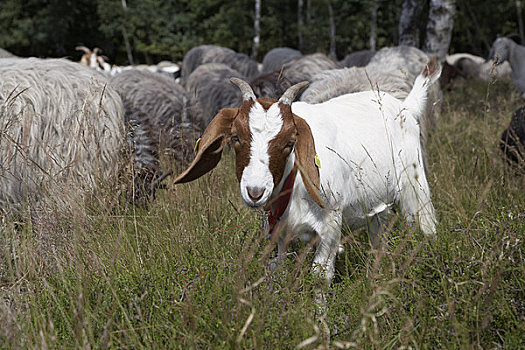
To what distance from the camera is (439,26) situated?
778 cm

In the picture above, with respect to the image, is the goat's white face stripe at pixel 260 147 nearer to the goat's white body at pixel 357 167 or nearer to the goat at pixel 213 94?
the goat's white body at pixel 357 167

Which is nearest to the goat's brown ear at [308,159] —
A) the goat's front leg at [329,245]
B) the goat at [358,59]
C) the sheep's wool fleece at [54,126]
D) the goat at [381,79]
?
the goat's front leg at [329,245]

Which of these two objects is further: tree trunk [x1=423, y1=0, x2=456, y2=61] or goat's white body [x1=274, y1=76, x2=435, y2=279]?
tree trunk [x1=423, y1=0, x2=456, y2=61]

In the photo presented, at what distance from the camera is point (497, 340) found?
1938 mm

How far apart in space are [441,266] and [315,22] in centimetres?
2562

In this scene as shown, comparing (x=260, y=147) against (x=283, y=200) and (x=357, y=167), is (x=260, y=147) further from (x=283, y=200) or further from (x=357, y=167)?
(x=357, y=167)

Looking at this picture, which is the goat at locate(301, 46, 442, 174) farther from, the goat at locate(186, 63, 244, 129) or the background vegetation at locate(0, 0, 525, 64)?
the background vegetation at locate(0, 0, 525, 64)

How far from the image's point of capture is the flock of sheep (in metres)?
3.28

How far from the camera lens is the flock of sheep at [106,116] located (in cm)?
328

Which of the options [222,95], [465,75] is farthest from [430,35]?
[465,75]

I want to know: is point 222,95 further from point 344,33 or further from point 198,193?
point 344,33

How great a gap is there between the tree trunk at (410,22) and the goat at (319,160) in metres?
5.76

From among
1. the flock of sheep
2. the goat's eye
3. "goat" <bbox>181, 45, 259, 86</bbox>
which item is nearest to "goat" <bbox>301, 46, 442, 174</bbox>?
the flock of sheep

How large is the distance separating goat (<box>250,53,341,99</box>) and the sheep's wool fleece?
2.23m
